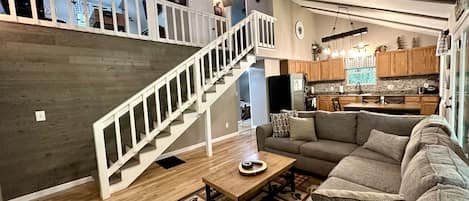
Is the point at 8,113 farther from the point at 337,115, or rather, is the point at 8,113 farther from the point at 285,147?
the point at 337,115

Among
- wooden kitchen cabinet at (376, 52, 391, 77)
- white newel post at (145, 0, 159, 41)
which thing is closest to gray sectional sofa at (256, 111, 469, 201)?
white newel post at (145, 0, 159, 41)

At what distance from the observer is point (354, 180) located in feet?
6.27

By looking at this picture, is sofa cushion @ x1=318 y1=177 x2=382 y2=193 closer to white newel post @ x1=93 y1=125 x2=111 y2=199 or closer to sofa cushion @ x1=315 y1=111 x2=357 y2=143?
sofa cushion @ x1=315 y1=111 x2=357 y2=143

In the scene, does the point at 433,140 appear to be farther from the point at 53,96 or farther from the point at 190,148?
the point at 53,96

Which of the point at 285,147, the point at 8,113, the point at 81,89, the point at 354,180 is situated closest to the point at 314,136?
the point at 285,147

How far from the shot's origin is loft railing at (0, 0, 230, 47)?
2.84 metres

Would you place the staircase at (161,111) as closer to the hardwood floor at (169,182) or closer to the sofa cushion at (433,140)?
the hardwood floor at (169,182)

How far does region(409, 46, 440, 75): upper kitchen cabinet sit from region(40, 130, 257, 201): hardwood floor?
16.7 ft

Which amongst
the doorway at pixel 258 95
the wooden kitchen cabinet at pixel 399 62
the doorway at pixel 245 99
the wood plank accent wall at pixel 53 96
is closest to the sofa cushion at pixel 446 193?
the wood plank accent wall at pixel 53 96

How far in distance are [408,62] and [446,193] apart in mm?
6483

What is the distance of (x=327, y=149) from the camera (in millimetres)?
2834

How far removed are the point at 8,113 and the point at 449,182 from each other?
4243 millimetres

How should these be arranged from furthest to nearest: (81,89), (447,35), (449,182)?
(447,35)
(81,89)
(449,182)

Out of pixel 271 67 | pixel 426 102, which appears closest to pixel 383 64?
pixel 426 102
